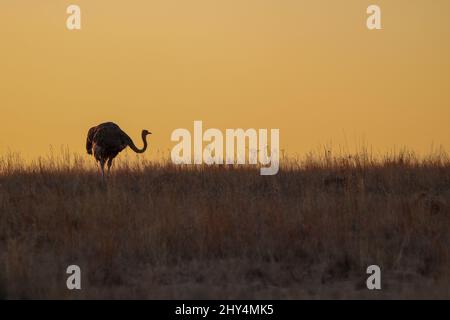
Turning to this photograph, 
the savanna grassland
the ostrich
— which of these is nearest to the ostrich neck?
the ostrich

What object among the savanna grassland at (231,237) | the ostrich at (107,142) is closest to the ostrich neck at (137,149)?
the ostrich at (107,142)

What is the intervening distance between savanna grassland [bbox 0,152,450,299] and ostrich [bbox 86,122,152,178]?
3.74 m

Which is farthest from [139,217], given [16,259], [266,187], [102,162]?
[102,162]

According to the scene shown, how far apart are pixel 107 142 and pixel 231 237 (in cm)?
937

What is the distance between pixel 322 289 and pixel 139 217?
354 centimetres

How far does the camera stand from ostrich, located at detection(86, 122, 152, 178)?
22.5 meters

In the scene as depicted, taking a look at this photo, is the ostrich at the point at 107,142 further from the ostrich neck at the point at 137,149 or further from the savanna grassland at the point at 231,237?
the savanna grassland at the point at 231,237

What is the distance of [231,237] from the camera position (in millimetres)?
13914

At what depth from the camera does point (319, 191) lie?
17.5 meters

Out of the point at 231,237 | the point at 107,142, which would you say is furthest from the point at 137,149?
the point at 231,237

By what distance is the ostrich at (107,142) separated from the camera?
22.5m

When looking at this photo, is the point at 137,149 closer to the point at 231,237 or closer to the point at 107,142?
the point at 107,142

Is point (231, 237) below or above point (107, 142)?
below
